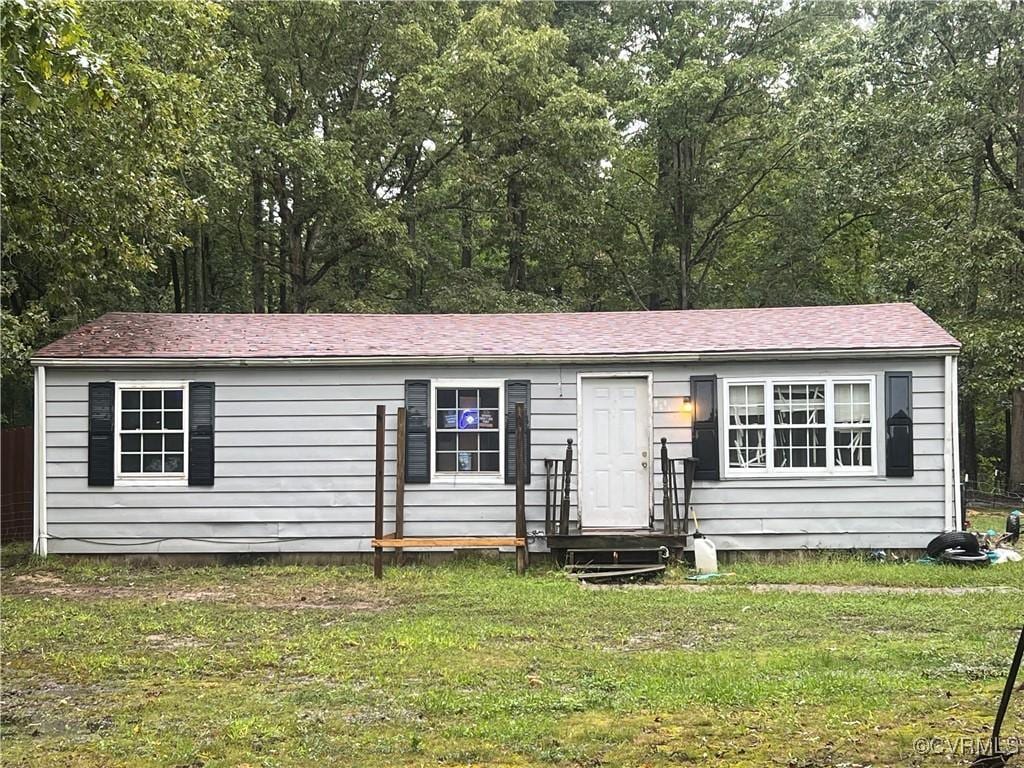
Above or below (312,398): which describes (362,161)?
above

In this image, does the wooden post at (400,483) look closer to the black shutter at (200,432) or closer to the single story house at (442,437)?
the single story house at (442,437)

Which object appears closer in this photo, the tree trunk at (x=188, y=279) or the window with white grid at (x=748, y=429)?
the window with white grid at (x=748, y=429)

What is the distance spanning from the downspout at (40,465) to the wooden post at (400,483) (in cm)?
432

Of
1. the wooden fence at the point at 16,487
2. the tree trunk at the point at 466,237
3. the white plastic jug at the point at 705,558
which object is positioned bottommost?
the white plastic jug at the point at 705,558

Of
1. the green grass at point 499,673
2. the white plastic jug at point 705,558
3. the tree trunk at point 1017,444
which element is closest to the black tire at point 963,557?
the green grass at point 499,673

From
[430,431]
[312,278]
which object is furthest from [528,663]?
[312,278]

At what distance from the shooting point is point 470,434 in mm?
11602

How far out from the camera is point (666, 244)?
25.0m

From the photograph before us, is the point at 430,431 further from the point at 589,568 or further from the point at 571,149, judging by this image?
the point at 571,149

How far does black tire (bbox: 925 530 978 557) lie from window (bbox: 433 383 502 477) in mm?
5080

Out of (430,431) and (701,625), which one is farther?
(430,431)

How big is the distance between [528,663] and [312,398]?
6152 millimetres

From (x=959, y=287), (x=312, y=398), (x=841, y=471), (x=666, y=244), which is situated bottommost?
(x=841, y=471)

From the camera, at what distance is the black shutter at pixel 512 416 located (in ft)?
37.5
